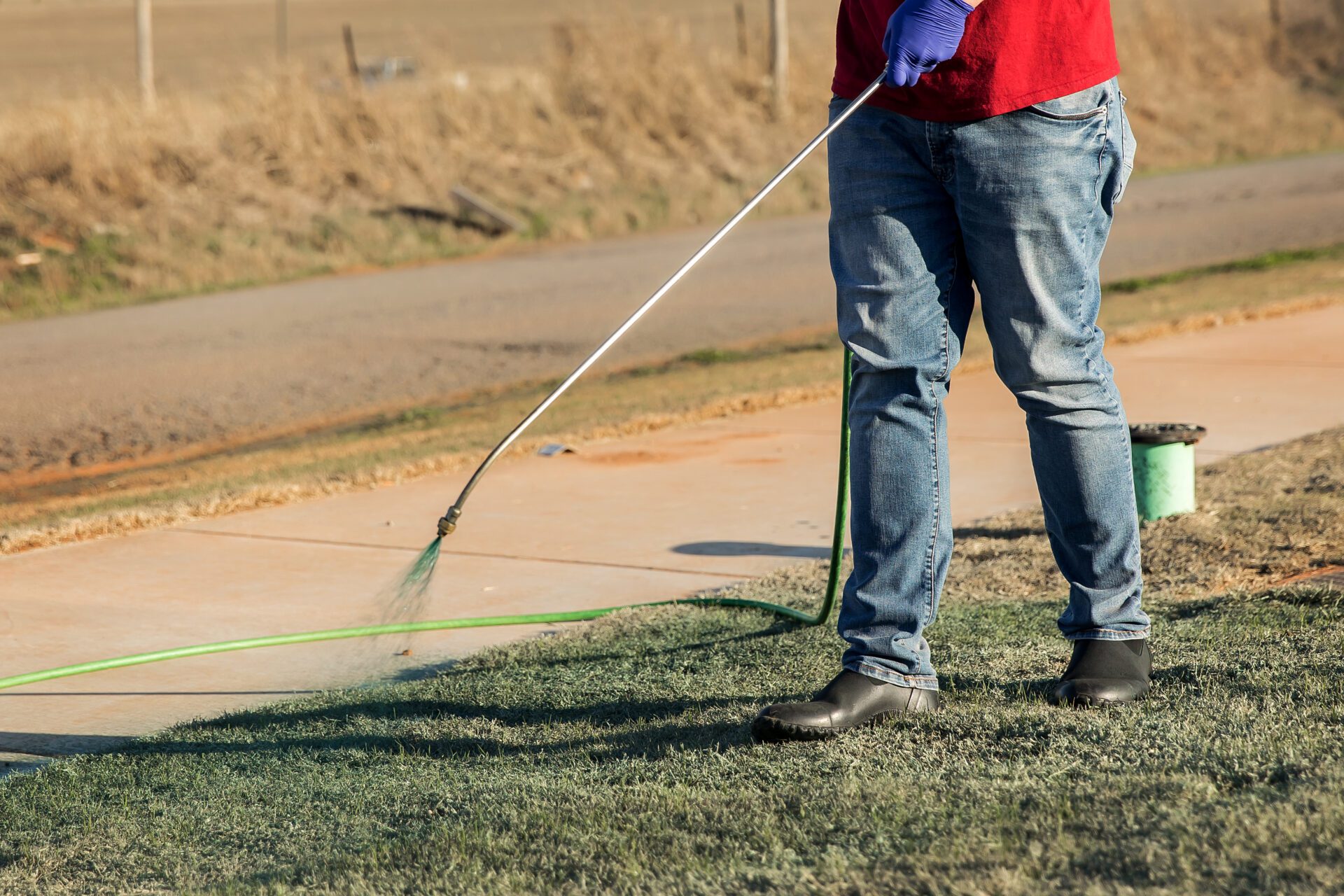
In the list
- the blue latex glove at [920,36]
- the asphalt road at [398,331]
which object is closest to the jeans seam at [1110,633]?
the blue latex glove at [920,36]

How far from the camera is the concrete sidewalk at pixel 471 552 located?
12.7ft

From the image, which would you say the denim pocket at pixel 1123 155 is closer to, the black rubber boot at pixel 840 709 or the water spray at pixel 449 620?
the water spray at pixel 449 620

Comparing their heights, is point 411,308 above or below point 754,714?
below

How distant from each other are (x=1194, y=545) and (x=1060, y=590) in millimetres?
487

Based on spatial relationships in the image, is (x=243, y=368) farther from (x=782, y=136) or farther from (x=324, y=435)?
(x=782, y=136)

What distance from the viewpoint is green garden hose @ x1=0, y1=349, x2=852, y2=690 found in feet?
12.4

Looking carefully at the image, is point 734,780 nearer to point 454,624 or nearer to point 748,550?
point 454,624

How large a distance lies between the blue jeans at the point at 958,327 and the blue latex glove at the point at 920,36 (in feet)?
0.49

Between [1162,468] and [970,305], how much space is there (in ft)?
5.98

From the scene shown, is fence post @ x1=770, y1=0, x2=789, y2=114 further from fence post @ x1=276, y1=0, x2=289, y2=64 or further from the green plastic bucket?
the green plastic bucket

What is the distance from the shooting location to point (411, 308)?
12.4 metres

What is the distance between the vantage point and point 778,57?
79.6ft

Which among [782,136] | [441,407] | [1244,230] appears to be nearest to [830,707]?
[441,407]

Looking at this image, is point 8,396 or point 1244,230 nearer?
point 8,396
